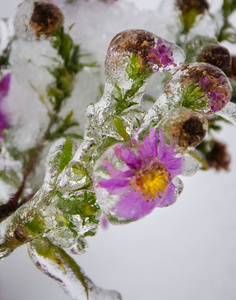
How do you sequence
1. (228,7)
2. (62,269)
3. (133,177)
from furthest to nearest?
1. (228,7)
2. (62,269)
3. (133,177)

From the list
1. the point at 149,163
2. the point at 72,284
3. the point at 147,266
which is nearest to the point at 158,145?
the point at 149,163

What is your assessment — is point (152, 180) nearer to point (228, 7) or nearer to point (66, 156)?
point (66, 156)

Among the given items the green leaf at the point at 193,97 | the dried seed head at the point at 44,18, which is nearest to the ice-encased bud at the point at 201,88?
the green leaf at the point at 193,97

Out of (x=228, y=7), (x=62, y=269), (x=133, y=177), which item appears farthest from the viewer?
(x=228, y=7)

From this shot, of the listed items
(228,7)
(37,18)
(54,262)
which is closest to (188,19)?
(228,7)

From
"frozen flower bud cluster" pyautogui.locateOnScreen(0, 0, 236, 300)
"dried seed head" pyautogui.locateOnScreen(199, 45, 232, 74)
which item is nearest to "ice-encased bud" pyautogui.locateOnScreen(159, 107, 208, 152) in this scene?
"frozen flower bud cluster" pyautogui.locateOnScreen(0, 0, 236, 300)

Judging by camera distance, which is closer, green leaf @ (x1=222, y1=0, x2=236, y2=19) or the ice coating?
the ice coating

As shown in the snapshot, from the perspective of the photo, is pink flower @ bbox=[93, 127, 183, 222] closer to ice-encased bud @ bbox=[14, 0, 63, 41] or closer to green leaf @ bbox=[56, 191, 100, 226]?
green leaf @ bbox=[56, 191, 100, 226]

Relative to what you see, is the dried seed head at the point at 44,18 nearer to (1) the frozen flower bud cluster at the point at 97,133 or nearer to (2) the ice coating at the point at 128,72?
(1) the frozen flower bud cluster at the point at 97,133
